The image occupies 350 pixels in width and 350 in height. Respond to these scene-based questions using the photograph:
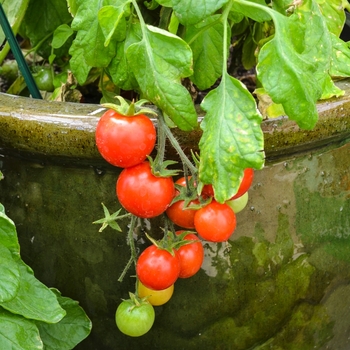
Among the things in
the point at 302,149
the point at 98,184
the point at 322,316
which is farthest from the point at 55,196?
the point at 322,316

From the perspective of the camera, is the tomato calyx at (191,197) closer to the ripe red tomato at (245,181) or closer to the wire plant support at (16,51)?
the ripe red tomato at (245,181)

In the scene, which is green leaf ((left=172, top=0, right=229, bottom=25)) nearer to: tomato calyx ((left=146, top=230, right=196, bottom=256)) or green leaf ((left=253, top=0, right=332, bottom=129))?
green leaf ((left=253, top=0, right=332, bottom=129))

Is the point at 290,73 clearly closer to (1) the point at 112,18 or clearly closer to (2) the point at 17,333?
(1) the point at 112,18

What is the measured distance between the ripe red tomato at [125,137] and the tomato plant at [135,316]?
22cm

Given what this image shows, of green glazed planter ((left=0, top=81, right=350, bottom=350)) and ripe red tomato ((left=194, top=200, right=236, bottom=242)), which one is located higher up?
ripe red tomato ((left=194, top=200, right=236, bottom=242))

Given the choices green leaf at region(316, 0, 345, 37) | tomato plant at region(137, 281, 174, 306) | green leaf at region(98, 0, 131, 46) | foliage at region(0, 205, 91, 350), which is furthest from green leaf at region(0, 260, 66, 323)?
green leaf at region(316, 0, 345, 37)

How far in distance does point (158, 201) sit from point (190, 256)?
113 millimetres

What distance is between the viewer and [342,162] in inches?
37.9

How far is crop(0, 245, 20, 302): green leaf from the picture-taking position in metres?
0.80

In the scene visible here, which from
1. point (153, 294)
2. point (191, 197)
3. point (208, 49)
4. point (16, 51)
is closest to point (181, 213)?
point (191, 197)

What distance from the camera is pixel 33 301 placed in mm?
891

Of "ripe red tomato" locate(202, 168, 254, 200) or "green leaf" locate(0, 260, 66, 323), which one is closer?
"ripe red tomato" locate(202, 168, 254, 200)

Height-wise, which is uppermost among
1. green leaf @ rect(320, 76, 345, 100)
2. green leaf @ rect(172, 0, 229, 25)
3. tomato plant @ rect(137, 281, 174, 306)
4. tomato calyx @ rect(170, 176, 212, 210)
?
green leaf @ rect(172, 0, 229, 25)

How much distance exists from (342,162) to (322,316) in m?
0.25
